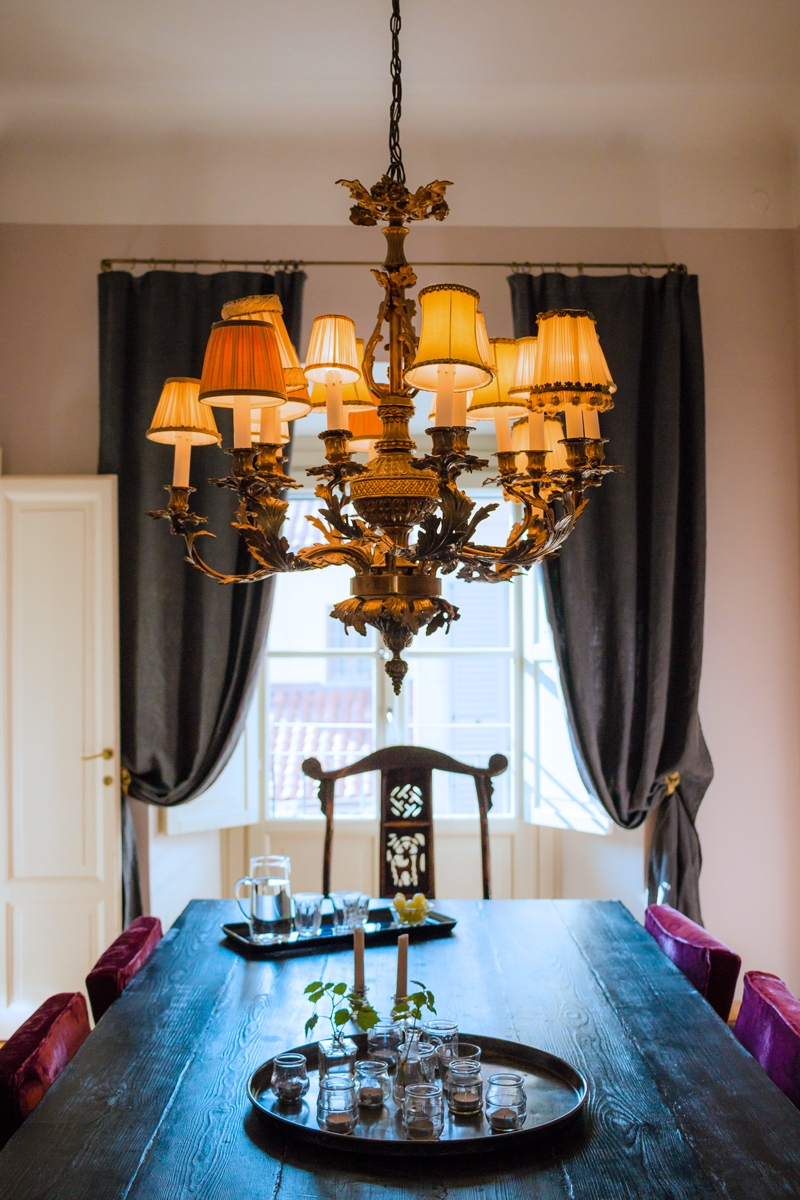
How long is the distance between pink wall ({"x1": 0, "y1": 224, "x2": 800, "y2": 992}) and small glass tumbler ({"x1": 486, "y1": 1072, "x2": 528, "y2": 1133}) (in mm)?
2454

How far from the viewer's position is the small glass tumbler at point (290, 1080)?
5.16ft

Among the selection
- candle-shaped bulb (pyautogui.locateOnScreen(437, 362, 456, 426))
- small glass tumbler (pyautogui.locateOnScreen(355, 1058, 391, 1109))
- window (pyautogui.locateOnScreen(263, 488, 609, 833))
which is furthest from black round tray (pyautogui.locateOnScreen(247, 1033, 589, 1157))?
window (pyautogui.locateOnScreen(263, 488, 609, 833))

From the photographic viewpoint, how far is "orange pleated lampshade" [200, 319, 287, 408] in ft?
5.59

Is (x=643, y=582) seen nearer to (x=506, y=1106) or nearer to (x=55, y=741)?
(x=55, y=741)

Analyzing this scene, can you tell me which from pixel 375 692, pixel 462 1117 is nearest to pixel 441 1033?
pixel 462 1117

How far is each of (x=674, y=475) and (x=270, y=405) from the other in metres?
2.16

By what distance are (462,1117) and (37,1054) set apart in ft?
2.45

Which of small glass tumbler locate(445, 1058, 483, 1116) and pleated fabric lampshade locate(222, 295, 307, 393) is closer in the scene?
small glass tumbler locate(445, 1058, 483, 1116)

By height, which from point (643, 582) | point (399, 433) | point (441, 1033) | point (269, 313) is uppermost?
point (269, 313)

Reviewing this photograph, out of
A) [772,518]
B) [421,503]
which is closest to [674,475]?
[772,518]

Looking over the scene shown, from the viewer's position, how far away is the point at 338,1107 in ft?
4.89

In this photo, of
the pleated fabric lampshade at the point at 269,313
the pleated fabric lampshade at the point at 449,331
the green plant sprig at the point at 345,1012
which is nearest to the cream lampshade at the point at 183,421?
the pleated fabric lampshade at the point at 269,313

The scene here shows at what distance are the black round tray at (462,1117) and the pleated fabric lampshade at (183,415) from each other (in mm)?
1144

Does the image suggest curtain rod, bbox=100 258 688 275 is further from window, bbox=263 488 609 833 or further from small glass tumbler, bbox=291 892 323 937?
small glass tumbler, bbox=291 892 323 937
